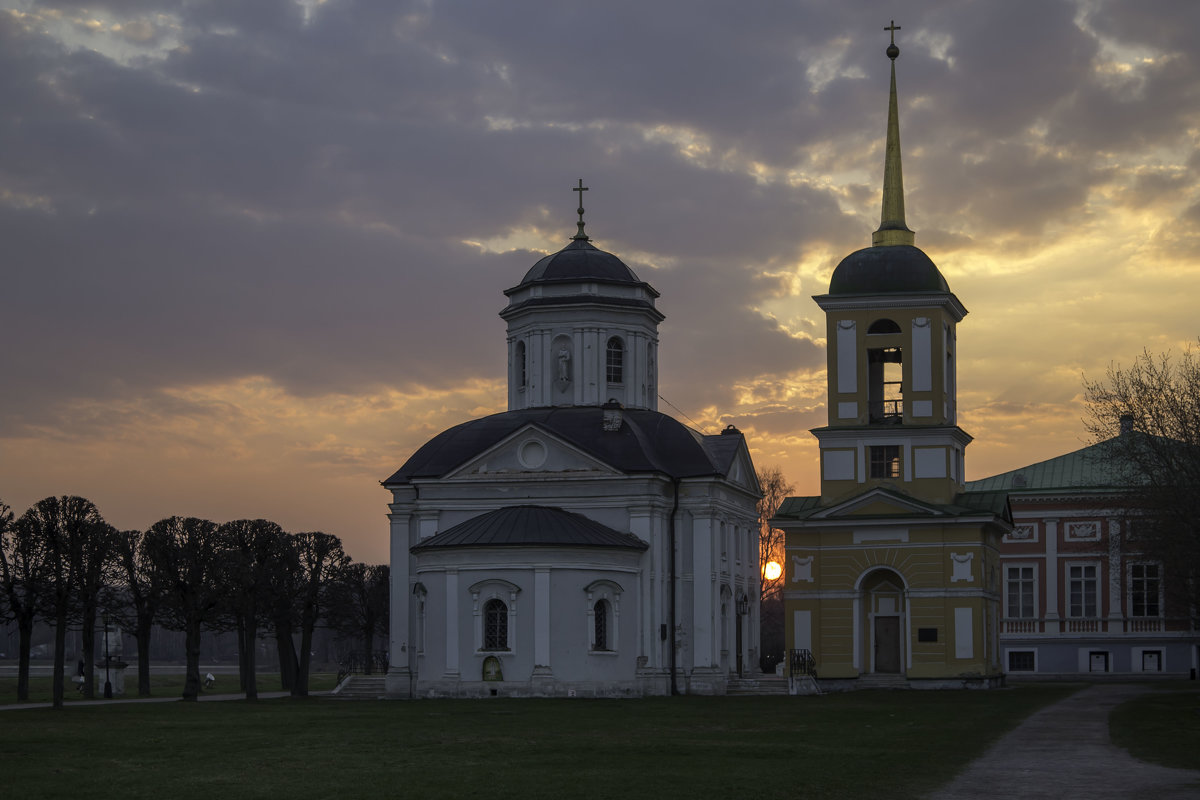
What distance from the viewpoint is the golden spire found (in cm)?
5778

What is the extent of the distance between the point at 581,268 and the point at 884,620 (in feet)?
54.2

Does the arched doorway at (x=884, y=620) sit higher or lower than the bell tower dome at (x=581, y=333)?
lower

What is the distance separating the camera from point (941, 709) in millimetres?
38312

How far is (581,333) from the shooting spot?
181 feet

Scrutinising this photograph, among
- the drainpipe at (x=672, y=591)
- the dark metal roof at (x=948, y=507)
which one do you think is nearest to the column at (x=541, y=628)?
the drainpipe at (x=672, y=591)

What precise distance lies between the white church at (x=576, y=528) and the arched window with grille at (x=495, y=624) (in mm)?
61

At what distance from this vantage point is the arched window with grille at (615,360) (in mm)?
55469

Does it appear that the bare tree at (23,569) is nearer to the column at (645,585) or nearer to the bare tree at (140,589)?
the bare tree at (140,589)

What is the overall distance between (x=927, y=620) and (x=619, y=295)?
1569 centimetres

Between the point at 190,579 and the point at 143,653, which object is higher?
the point at 190,579

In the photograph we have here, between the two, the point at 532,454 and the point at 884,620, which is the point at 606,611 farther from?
the point at 884,620

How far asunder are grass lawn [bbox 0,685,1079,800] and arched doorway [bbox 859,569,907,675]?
12.1 m

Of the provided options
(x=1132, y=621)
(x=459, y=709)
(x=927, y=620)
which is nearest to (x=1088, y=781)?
(x=459, y=709)

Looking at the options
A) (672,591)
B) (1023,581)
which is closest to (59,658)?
(672,591)
